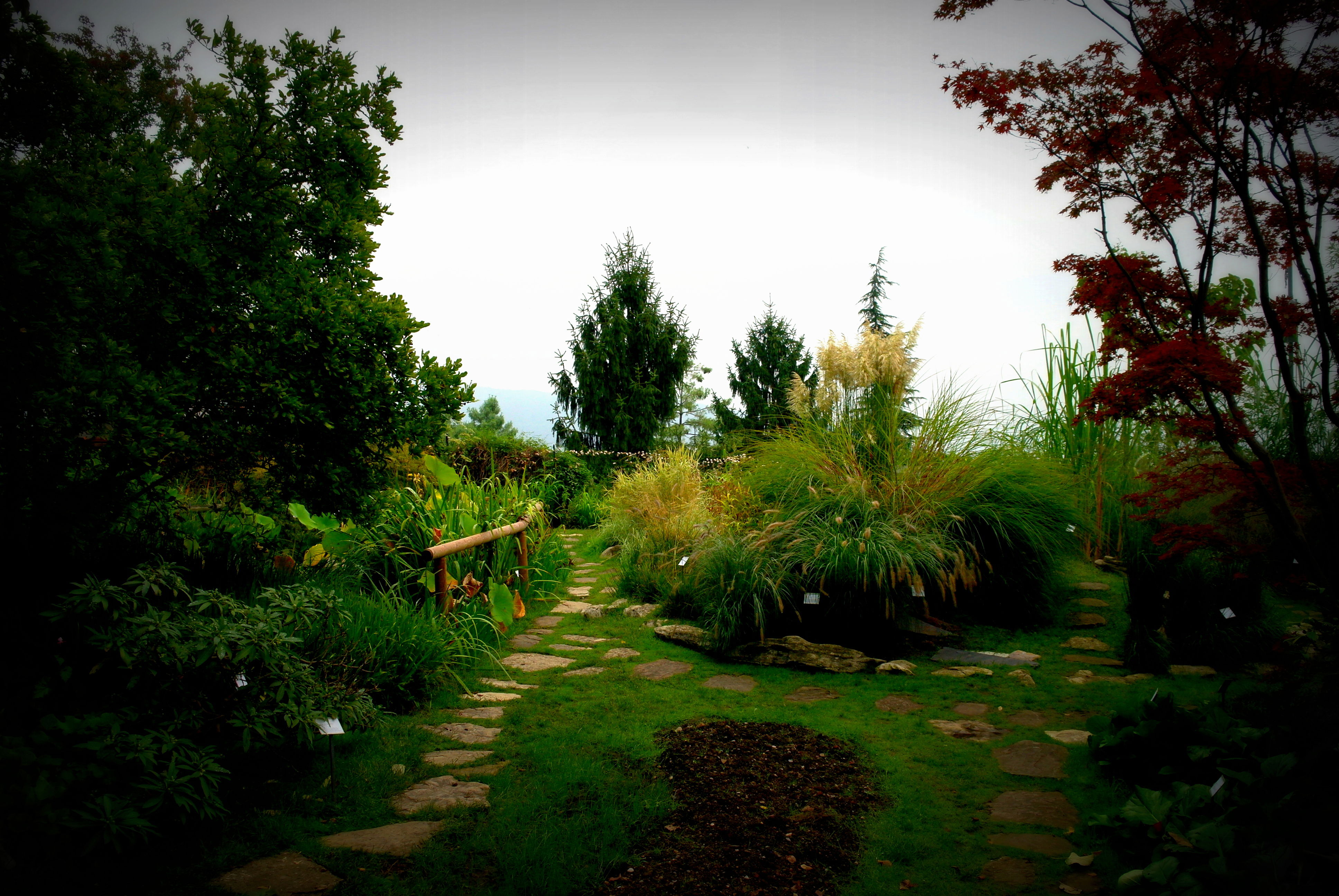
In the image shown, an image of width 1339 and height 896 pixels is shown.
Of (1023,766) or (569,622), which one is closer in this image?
(1023,766)

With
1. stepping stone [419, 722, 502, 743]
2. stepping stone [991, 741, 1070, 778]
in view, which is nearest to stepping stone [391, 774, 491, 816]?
stepping stone [419, 722, 502, 743]

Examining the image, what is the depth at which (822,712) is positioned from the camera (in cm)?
352

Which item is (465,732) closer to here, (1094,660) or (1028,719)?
(1028,719)

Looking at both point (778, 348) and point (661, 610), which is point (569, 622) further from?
point (778, 348)

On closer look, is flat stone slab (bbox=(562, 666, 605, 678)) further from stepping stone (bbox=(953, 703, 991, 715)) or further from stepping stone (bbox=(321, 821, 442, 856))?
stepping stone (bbox=(953, 703, 991, 715))

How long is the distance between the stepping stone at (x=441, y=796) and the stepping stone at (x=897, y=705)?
2.11 metres

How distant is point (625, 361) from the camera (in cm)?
1596

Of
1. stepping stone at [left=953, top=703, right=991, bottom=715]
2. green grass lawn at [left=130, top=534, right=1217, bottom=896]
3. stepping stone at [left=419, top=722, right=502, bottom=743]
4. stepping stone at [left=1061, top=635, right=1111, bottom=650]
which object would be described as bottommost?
stepping stone at [left=419, top=722, right=502, bottom=743]

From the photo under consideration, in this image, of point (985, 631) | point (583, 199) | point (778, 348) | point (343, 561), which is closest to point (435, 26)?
point (343, 561)

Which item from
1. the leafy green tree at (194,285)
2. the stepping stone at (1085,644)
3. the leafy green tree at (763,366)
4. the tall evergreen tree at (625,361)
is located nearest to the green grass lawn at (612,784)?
the stepping stone at (1085,644)

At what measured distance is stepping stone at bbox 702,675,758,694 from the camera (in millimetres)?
3963

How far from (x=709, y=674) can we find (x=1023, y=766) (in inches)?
74.3

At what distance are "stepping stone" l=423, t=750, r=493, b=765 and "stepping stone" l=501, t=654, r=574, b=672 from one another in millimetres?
1243

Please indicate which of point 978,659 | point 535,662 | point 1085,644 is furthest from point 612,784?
point 1085,644
